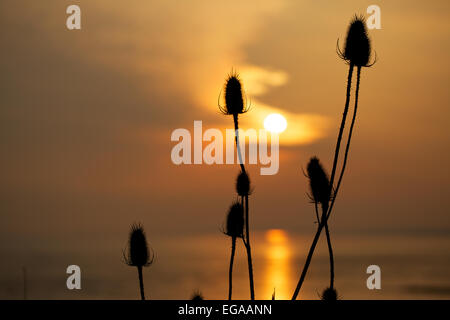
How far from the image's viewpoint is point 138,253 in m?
8.23

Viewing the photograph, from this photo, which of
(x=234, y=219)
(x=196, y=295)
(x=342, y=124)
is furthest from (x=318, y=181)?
(x=196, y=295)

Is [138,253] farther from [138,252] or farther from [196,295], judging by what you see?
[196,295]

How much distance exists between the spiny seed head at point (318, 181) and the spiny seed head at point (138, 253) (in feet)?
6.25

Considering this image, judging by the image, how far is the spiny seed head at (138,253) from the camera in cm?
820

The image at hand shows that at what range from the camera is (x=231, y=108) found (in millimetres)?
8977

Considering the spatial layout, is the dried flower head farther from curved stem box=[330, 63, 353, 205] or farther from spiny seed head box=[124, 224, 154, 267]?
spiny seed head box=[124, 224, 154, 267]

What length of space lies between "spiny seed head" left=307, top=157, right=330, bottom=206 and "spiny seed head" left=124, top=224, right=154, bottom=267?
1905 mm

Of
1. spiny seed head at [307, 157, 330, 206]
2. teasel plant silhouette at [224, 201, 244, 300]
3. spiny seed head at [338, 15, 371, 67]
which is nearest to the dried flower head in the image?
spiny seed head at [338, 15, 371, 67]

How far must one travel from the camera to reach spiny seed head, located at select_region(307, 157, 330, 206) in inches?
321

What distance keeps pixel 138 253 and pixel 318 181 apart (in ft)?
6.97

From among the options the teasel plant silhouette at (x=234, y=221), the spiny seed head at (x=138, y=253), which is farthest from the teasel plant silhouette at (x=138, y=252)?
the teasel plant silhouette at (x=234, y=221)

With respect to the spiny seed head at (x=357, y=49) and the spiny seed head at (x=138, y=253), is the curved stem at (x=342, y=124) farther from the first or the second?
the spiny seed head at (x=138, y=253)
